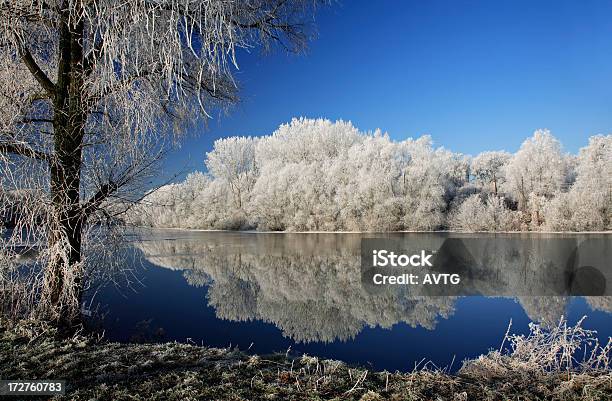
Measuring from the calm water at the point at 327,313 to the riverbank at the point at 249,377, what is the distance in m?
0.95

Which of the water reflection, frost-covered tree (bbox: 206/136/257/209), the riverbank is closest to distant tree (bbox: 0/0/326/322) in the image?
the riverbank

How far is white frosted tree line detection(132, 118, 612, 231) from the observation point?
2934cm

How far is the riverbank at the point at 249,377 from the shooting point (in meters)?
2.74

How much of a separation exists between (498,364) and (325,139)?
124 ft

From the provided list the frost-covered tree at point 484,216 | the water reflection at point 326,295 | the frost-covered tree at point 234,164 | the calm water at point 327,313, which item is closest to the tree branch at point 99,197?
the calm water at point 327,313

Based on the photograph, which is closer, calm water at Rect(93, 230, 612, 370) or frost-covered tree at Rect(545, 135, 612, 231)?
calm water at Rect(93, 230, 612, 370)

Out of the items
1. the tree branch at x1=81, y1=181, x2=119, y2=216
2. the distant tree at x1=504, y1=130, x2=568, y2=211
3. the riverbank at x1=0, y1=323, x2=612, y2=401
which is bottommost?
the riverbank at x1=0, y1=323, x2=612, y2=401

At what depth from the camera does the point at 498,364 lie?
3.67 meters

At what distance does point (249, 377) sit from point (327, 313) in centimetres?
404

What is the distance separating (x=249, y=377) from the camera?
10.1 ft

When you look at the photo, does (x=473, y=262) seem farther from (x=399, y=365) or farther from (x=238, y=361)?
(x=238, y=361)

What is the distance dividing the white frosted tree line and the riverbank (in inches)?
999

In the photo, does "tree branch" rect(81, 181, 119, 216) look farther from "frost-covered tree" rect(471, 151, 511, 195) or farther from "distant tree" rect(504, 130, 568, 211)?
"frost-covered tree" rect(471, 151, 511, 195)

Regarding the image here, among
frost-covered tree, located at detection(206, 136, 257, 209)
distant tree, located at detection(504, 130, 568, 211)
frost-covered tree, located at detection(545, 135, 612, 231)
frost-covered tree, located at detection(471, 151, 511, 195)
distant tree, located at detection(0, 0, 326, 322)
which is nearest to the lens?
distant tree, located at detection(0, 0, 326, 322)
